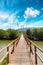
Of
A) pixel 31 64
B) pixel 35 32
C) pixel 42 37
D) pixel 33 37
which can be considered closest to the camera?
pixel 31 64

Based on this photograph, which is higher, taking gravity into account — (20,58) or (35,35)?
(20,58)

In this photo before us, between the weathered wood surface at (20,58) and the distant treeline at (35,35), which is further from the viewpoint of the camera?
the distant treeline at (35,35)

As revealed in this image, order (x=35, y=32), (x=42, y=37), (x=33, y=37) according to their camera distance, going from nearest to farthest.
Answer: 1. (x=42, y=37)
2. (x=33, y=37)
3. (x=35, y=32)

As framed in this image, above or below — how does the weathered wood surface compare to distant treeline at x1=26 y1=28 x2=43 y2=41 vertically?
above

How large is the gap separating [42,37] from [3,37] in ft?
77.6

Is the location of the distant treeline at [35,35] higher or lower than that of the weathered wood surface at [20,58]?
lower

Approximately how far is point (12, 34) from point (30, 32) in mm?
13663

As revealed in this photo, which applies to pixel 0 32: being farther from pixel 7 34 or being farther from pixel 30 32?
pixel 30 32

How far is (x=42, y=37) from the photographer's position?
96.5 metres

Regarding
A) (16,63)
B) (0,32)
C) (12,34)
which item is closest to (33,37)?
(12,34)

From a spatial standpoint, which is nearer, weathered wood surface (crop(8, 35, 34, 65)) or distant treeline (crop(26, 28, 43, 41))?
weathered wood surface (crop(8, 35, 34, 65))

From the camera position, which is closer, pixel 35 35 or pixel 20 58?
pixel 20 58

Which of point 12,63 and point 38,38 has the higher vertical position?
point 12,63

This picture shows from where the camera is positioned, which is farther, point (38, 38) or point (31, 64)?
point (38, 38)
